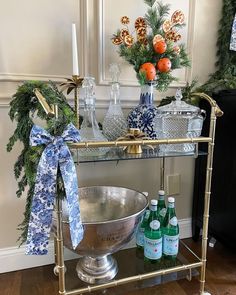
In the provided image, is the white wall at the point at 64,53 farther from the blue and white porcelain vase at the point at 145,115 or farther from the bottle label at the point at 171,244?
the bottle label at the point at 171,244

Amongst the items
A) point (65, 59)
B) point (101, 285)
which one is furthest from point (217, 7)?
point (101, 285)

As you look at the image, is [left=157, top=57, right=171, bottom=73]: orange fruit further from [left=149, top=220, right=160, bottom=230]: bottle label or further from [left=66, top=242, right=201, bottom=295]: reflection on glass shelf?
[left=66, top=242, right=201, bottom=295]: reflection on glass shelf

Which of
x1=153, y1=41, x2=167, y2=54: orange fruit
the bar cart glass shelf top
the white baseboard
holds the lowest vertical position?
the white baseboard

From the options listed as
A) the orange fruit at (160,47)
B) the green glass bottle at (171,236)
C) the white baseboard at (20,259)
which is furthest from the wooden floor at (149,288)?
the orange fruit at (160,47)

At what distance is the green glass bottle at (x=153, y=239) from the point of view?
3.34 ft

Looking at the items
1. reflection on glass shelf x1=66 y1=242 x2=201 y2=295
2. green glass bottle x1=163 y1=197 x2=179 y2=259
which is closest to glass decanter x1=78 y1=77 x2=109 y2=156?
green glass bottle x1=163 y1=197 x2=179 y2=259

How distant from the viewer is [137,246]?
3.81 feet

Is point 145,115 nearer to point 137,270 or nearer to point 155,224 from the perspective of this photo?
point 155,224

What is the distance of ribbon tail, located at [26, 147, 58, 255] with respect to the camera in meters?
0.67

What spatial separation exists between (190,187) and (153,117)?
56 centimetres

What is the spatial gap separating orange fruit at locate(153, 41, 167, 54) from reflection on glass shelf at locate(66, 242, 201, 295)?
0.81 meters

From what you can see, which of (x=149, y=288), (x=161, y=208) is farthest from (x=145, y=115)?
(x=149, y=288)

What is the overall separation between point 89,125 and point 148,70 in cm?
30

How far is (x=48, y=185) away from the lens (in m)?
0.69
